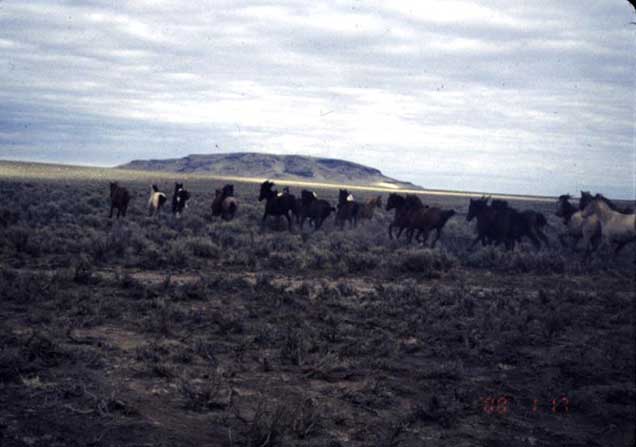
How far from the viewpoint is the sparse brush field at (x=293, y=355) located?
18.4 ft

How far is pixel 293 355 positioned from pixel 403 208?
1867 centimetres

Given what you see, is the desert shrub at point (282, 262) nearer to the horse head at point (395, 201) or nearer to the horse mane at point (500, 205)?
the horse head at point (395, 201)

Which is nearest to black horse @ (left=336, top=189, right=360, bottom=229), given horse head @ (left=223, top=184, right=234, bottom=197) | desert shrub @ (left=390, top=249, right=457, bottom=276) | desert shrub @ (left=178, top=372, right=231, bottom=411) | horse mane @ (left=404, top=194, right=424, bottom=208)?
horse mane @ (left=404, top=194, right=424, bottom=208)

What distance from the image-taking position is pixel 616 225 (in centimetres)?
2042

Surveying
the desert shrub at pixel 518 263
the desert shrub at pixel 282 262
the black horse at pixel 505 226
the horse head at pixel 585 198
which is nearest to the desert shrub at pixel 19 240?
the desert shrub at pixel 282 262

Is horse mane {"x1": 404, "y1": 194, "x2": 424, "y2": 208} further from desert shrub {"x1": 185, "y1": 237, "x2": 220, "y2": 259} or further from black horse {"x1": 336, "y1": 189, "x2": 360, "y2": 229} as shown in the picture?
Answer: desert shrub {"x1": 185, "y1": 237, "x2": 220, "y2": 259}

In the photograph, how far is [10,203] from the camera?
1150 inches

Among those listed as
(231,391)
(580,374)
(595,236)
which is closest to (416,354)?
(580,374)

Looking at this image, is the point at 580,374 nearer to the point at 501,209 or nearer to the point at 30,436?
the point at 30,436

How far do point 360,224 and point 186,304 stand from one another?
2387 centimetres

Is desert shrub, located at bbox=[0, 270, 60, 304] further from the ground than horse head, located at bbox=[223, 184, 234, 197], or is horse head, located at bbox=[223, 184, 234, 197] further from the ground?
horse head, located at bbox=[223, 184, 234, 197]

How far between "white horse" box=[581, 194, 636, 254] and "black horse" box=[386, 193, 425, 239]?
706 cm

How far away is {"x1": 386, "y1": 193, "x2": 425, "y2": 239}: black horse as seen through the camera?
2425 centimetres

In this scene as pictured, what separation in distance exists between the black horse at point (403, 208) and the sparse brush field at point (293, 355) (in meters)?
7.76
